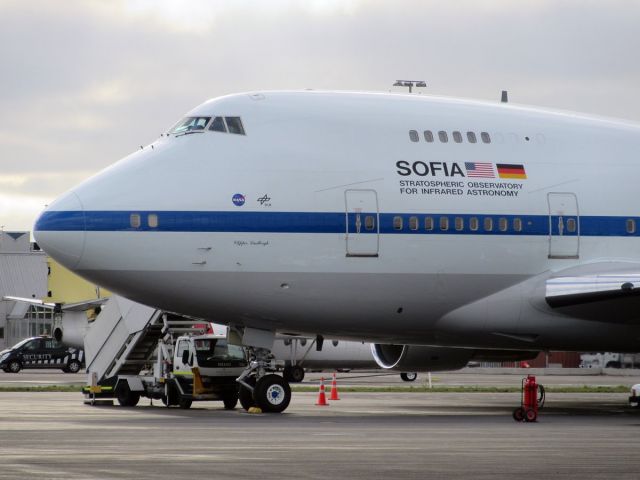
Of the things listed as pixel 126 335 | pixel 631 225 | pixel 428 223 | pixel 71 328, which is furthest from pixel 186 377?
pixel 71 328

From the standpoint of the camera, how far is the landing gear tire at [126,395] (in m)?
31.9

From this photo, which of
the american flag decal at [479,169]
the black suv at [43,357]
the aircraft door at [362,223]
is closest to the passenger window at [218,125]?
the aircraft door at [362,223]

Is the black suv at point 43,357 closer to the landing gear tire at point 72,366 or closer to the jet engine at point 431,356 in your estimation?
the landing gear tire at point 72,366

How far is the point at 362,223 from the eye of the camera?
2575 centimetres

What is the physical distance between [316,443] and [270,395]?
8.34m

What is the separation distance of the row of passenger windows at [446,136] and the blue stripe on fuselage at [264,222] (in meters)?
1.63

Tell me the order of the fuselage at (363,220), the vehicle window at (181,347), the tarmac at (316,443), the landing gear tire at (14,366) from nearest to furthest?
the tarmac at (316,443) < the fuselage at (363,220) < the vehicle window at (181,347) < the landing gear tire at (14,366)

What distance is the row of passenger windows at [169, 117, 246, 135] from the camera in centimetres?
2603

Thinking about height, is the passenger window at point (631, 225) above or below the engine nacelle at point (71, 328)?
above

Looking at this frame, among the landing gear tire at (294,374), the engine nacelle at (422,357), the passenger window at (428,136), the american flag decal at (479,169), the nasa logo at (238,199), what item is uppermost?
the passenger window at (428,136)

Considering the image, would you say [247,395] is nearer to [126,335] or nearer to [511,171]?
[511,171]

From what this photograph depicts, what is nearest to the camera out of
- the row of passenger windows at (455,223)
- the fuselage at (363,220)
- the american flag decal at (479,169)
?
the fuselage at (363,220)

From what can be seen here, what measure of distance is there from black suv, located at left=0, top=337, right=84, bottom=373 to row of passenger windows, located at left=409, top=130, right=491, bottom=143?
149 ft

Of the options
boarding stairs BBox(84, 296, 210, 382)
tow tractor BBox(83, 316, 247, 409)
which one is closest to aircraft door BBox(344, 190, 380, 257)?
tow tractor BBox(83, 316, 247, 409)
